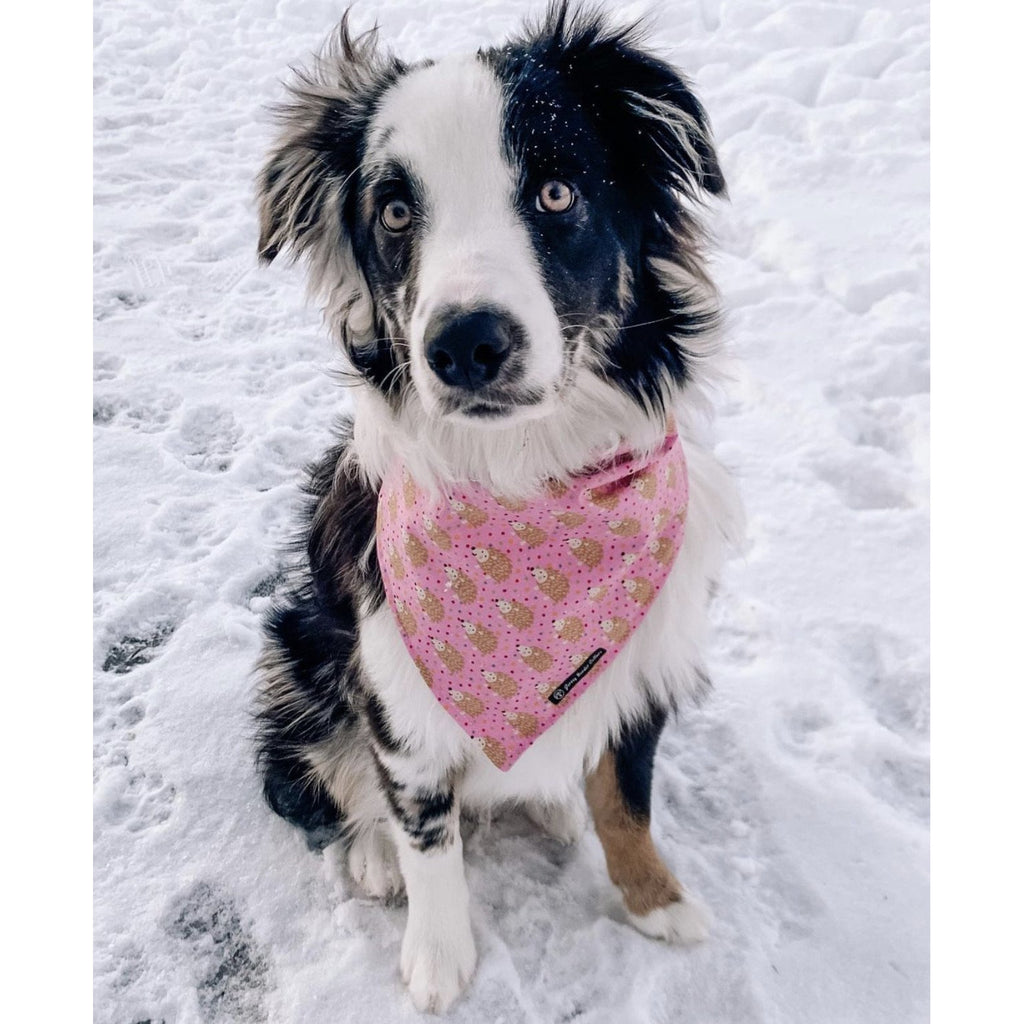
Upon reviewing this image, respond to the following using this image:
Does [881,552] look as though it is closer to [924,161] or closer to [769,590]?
[769,590]

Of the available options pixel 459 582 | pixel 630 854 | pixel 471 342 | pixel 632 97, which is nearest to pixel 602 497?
pixel 459 582

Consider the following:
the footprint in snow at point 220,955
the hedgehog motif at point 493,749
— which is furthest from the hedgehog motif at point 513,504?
the footprint in snow at point 220,955

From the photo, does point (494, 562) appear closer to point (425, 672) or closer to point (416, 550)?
point (416, 550)

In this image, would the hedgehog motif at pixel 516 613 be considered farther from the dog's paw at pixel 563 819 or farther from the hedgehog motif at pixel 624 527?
the dog's paw at pixel 563 819

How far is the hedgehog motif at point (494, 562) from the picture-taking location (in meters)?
2.22

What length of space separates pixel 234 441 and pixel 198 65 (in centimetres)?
627

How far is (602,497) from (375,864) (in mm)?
1348

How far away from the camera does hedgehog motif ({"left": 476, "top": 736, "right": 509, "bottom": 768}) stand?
227 centimetres

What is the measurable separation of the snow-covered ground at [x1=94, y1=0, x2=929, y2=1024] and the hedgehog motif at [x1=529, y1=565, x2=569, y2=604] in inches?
39.2

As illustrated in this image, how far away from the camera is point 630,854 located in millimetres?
2504

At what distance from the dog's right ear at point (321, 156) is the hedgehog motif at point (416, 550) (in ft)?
2.56

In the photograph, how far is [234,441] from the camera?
4.27m

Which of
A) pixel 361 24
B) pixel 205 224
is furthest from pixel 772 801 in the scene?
pixel 361 24

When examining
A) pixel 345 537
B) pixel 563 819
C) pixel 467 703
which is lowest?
pixel 563 819
